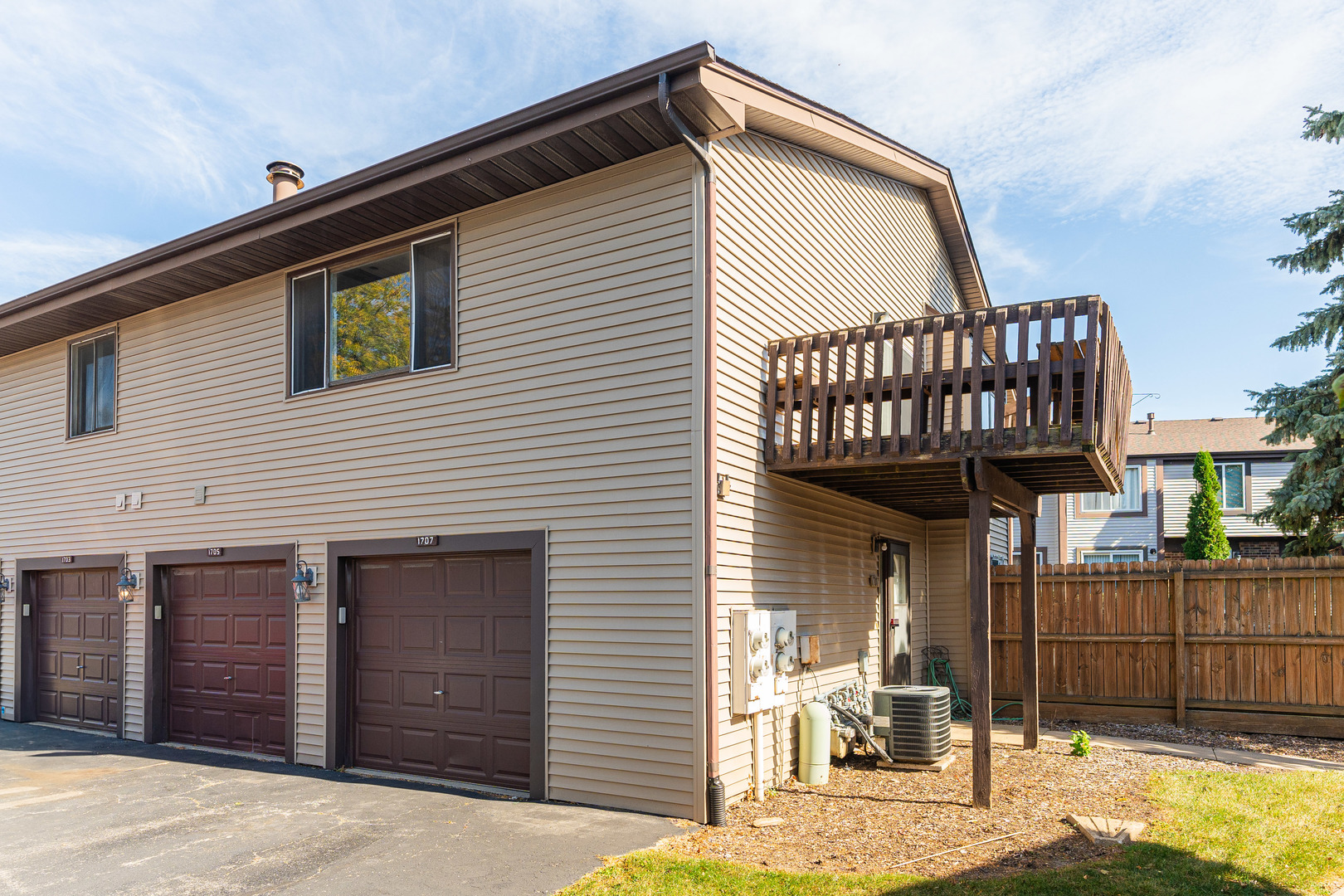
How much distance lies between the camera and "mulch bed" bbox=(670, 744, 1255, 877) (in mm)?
5598

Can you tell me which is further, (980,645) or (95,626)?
(95,626)

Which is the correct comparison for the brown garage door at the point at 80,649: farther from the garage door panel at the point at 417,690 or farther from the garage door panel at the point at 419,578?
the garage door panel at the point at 419,578

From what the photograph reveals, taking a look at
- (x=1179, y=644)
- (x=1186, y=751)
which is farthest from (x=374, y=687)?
(x=1179, y=644)

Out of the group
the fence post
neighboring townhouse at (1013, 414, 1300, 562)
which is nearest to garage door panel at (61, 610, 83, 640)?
the fence post

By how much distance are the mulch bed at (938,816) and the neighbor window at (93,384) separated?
30.6 ft

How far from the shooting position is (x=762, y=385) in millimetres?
7598

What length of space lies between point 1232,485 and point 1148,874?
84.0ft

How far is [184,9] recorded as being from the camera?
10.7 metres

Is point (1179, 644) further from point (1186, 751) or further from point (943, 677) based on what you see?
point (943, 677)

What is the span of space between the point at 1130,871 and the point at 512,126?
21.0 ft

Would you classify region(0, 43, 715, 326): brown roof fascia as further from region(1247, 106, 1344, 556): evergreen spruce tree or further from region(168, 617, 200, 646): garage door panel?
region(1247, 106, 1344, 556): evergreen spruce tree

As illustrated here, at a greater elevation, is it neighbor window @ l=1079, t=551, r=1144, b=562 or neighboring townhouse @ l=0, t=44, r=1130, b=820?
neighboring townhouse @ l=0, t=44, r=1130, b=820

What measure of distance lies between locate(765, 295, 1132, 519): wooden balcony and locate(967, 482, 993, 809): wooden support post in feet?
1.06

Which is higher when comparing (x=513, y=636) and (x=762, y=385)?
(x=762, y=385)
